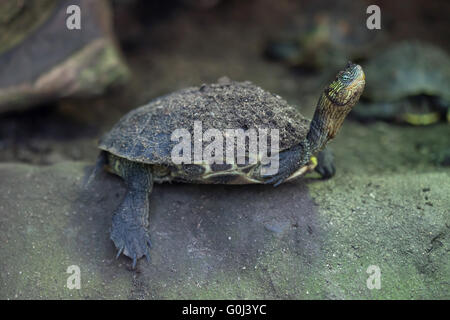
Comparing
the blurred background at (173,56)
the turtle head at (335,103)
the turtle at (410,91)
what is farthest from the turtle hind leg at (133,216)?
the turtle at (410,91)

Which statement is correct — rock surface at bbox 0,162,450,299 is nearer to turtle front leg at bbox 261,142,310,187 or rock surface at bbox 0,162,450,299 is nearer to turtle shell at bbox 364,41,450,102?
turtle front leg at bbox 261,142,310,187

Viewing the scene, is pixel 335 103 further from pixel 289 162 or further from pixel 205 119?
pixel 205 119

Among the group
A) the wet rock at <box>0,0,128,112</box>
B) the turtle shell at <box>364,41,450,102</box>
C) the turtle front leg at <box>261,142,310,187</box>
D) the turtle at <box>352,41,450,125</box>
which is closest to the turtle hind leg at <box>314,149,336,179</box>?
the turtle front leg at <box>261,142,310,187</box>

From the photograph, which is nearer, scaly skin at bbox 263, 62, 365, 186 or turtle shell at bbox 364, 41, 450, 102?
scaly skin at bbox 263, 62, 365, 186

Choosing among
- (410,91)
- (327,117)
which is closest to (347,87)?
(327,117)

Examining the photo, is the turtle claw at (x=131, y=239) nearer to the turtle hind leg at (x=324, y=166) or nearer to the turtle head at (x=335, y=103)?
the turtle head at (x=335, y=103)

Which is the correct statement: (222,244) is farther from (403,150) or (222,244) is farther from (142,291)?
(403,150)
